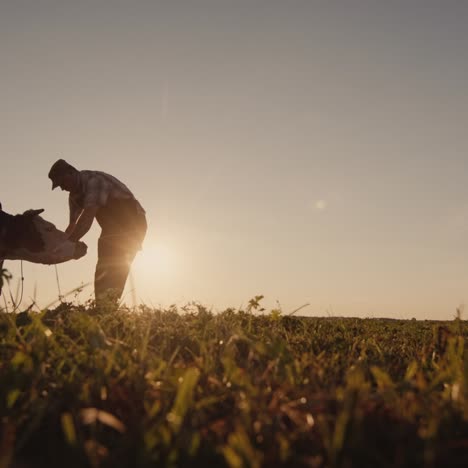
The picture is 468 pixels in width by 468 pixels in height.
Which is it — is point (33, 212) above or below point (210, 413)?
above

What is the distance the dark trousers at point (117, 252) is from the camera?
28.6 feet

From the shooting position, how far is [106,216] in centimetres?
899

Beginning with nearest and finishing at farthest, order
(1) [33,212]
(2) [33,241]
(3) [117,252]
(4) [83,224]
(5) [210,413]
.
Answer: (5) [210,413], (1) [33,212], (2) [33,241], (4) [83,224], (3) [117,252]

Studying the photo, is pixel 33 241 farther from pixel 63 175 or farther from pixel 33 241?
pixel 63 175

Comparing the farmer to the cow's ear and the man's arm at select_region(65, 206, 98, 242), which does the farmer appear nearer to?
the man's arm at select_region(65, 206, 98, 242)

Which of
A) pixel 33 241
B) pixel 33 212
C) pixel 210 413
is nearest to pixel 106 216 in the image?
pixel 33 241

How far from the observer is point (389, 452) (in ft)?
5.35

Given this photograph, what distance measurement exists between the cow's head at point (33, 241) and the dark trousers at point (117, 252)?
0.57m

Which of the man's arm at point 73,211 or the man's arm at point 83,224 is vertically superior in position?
the man's arm at point 73,211

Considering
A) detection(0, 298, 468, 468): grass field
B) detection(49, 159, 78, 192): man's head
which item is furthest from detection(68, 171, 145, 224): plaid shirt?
detection(0, 298, 468, 468): grass field

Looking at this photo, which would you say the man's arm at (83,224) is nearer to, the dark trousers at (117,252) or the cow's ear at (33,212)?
the dark trousers at (117,252)

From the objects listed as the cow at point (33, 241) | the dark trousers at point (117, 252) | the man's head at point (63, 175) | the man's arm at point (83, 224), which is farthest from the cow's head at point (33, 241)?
the man's head at point (63, 175)

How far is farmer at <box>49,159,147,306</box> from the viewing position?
8391mm

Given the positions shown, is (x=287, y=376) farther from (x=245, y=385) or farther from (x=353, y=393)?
(x=353, y=393)
